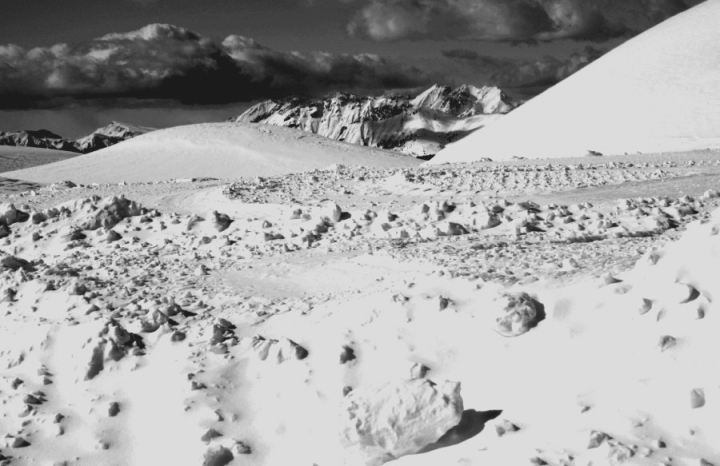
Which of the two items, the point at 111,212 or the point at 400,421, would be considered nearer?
the point at 400,421

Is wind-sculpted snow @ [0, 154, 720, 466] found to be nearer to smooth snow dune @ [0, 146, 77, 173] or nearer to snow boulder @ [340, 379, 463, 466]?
snow boulder @ [340, 379, 463, 466]

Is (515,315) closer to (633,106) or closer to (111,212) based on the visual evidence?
(111,212)

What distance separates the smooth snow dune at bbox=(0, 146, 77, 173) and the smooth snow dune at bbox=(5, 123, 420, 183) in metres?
12.3

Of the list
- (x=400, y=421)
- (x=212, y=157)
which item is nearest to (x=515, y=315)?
(x=400, y=421)

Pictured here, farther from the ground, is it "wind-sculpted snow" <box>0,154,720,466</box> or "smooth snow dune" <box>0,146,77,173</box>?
"wind-sculpted snow" <box>0,154,720,466</box>

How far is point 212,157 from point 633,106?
17754mm

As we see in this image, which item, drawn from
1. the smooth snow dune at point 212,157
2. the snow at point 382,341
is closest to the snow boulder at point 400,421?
the snow at point 382,341

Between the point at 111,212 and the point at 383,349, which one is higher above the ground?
the point at 111,212

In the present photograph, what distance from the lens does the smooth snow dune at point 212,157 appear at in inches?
1153

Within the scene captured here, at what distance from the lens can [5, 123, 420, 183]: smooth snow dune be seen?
2930 cm

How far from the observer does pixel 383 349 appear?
486cm

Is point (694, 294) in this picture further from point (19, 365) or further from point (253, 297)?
point (19, 365)

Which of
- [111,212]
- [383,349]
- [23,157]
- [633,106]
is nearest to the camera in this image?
[383,349]

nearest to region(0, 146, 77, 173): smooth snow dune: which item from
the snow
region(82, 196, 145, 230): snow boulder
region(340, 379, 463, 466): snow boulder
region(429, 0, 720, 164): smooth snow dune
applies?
region(429, 0, 720, 164): smooth snow dune
